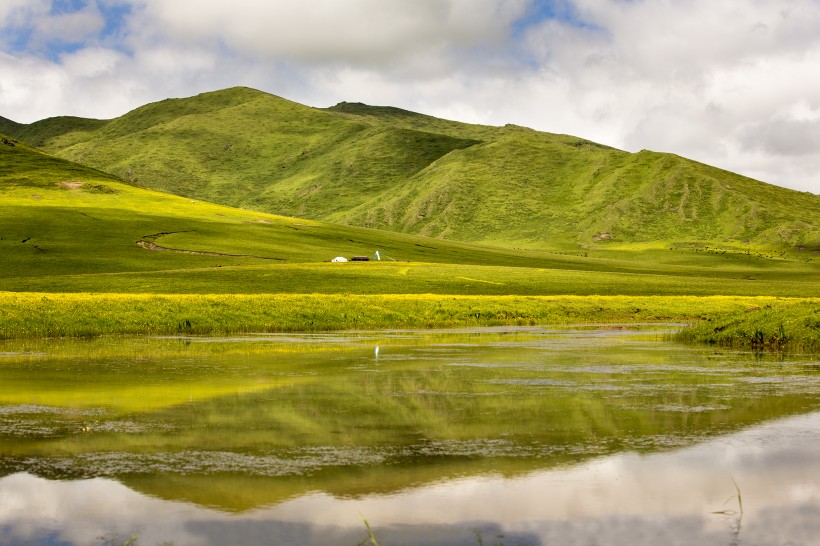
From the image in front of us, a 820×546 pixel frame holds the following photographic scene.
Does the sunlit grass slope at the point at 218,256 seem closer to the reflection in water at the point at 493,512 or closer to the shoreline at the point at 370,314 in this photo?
the shoreline at the point at 370,314

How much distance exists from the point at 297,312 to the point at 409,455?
3787cm

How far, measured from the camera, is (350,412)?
19.4 meters

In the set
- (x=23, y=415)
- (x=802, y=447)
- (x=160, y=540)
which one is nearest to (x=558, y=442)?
(x=802, y=447)

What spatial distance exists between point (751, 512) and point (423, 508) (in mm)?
4619

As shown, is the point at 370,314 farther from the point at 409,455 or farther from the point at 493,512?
the point at 493,512

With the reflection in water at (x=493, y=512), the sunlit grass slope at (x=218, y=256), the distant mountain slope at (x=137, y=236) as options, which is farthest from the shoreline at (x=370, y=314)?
the reflection in water at (x=493, y=512)

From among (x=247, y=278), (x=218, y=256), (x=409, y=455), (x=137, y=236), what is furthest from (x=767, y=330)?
(x=137, y=236)

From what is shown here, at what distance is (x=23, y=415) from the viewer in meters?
19.0

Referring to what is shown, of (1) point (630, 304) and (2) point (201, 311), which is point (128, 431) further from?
(1) point (630, 304)

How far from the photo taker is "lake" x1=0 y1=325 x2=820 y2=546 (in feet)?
35.9

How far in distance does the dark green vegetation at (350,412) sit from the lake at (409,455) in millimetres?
75

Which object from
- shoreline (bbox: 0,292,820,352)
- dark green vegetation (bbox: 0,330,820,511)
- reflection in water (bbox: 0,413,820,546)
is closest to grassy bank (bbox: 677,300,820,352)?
shoreline (bbox: 0,292,820,352)

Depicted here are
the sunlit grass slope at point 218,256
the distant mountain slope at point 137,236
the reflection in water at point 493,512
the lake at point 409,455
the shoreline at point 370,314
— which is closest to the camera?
the reflection in water at point 493,512

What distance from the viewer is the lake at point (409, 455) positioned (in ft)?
35.9
